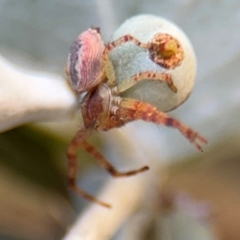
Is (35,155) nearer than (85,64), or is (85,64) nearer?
(85,64)

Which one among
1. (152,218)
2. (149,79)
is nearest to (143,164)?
(152,218)

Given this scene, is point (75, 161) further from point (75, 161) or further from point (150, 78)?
point (150, 78)

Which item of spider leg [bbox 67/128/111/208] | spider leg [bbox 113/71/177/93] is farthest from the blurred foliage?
spider leg [bbox 113/71/177/93]

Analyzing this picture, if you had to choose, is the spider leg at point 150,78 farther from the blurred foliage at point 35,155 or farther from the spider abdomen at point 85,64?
the blurred foliage at point 35,155

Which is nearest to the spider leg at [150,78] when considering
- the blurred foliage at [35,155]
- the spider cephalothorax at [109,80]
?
the spider cephalothorax at [109,80]

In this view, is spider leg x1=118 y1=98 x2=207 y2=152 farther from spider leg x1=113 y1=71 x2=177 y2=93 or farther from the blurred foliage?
the blurred foliage

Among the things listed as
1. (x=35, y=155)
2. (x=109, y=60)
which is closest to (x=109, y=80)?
(x=109, y=60)

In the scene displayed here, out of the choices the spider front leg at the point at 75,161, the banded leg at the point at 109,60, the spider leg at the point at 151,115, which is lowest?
the spider front leg at the point at 75,161
